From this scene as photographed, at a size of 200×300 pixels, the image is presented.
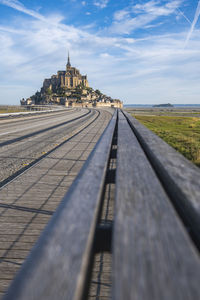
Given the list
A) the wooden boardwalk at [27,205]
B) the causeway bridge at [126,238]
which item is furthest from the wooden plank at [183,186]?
the wooden boardwalk at [27,205]

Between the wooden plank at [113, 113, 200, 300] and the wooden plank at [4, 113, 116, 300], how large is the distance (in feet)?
0.31

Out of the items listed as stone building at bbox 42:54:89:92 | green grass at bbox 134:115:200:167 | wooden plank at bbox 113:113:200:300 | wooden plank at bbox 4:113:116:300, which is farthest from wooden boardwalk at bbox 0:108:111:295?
stone building at bbox 42:54:89:92

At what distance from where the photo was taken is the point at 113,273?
0.51 metres

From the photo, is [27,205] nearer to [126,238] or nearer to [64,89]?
[126,238]

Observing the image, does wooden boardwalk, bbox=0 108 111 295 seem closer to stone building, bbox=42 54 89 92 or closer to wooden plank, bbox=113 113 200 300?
wooden plank, bbox=113 113 200 300

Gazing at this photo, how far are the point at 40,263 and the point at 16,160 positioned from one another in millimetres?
5700

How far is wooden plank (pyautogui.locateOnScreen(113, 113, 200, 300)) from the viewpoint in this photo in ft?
1.54

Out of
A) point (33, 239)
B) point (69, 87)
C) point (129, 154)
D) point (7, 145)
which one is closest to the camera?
point (129, 154)

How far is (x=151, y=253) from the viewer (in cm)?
58

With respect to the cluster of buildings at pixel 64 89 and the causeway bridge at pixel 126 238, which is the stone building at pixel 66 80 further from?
the causeway bridge at pixel 126 238

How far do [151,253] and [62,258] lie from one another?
0.25 meters

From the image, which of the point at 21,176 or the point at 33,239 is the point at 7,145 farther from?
the point at 33,239

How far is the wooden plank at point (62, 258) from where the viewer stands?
1.58ft

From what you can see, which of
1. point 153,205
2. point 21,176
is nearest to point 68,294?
point 153,205
